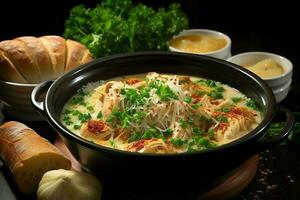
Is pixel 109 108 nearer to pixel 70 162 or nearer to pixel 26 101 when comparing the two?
→ pixel 70 162

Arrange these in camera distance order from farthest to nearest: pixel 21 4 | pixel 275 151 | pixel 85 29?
pixel 21 4 < pixel 85 29 < pixel 275 151

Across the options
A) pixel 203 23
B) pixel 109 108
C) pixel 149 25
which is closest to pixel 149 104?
pixel 109 108

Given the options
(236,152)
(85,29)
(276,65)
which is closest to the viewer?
(236,152)

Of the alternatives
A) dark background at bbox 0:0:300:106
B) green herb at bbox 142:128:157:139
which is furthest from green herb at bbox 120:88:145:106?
dark background at bbox 0:0:300:106

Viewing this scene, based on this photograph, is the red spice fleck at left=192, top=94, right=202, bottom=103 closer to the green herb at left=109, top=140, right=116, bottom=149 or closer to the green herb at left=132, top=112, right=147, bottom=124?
the green herb at left=132, top=112, right=147, bottom=124

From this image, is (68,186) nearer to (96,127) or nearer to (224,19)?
(96,127)

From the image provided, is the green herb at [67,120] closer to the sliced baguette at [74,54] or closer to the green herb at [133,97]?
the green herb at [133,97]

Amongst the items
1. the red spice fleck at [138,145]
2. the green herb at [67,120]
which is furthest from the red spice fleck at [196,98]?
the green herb at [67,120]
